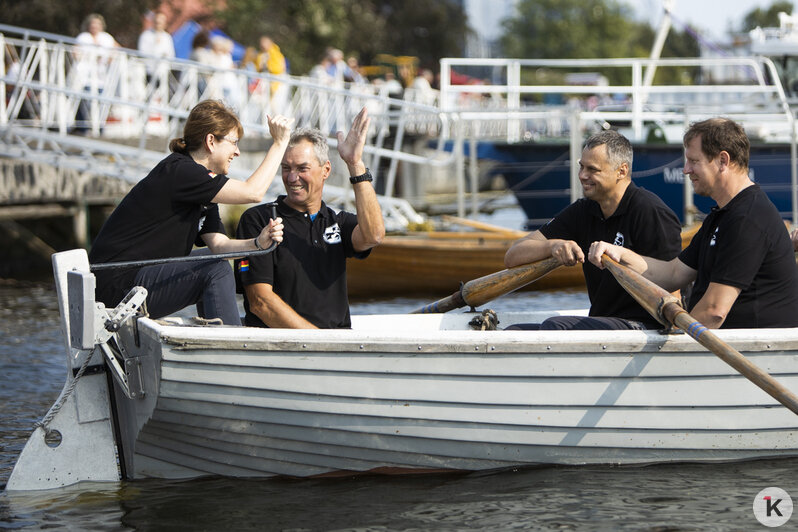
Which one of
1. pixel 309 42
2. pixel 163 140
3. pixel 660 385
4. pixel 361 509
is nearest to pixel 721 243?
pixel 660 385

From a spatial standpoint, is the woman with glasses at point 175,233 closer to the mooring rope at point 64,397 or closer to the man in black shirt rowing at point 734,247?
the mooring rope at point 64,397

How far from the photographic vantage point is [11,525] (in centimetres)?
496

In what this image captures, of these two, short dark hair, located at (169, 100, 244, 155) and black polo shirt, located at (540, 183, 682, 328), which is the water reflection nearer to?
black polo shirt, located at (540, 183, 682, 328)

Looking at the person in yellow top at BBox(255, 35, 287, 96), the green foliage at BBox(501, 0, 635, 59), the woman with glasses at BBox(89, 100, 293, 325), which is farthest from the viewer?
the green foliage at BBox(501, 0, 635, 59)

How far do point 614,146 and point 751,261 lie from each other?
970mm

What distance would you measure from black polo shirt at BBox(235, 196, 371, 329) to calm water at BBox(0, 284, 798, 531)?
33.6 inches

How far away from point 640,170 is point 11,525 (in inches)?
460

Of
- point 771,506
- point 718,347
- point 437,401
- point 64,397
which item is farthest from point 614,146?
point 64,397

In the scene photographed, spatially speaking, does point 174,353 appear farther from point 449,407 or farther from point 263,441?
point 449,407

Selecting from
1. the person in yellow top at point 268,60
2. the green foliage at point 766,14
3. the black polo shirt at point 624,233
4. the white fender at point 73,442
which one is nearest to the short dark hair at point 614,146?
the black polo shirt at point 624,233

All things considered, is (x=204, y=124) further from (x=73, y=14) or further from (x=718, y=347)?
(x=73, y=14)

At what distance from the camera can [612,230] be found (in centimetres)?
575

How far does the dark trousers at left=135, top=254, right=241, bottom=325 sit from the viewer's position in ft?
17.4

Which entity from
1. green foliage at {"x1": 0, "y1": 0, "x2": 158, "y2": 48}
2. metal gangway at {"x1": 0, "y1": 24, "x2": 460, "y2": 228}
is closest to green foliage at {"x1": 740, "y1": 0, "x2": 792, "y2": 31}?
green foliage at {"x1": 0, "y1": 0, "x2": 158, "y2": 48}
